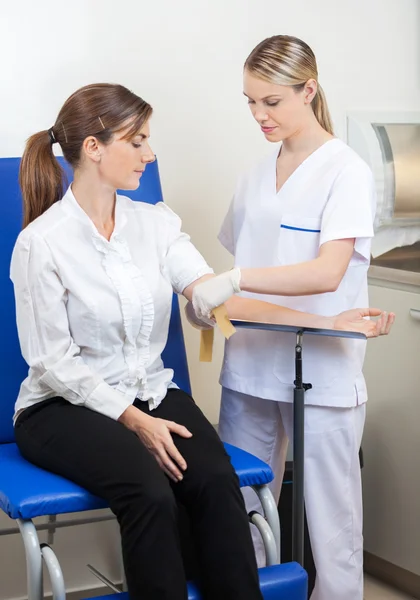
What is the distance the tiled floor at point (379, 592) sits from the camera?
96.4 inches

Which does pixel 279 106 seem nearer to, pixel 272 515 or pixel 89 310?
pixel 89 310

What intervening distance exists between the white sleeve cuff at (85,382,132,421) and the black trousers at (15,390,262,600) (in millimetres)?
17

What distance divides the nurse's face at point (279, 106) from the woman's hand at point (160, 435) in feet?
2.19

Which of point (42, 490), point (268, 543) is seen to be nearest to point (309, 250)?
point (268, 543)

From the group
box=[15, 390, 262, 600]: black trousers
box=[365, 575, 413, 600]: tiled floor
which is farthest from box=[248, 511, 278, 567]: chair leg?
box=[365, 575, 413, 600]: tiled floor

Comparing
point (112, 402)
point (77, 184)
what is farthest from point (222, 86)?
point (112, 402)

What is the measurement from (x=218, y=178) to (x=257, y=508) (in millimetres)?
951

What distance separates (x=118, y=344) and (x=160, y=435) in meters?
0.23

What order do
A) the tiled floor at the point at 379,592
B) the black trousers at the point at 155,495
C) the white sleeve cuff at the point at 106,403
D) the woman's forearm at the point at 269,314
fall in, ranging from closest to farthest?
the black trousers at the point at 155,495 → the white sleeve cuff at the point at 106,403 → the woman's forearm at the point at 269,314 → the tiled floor at the point at 379,592

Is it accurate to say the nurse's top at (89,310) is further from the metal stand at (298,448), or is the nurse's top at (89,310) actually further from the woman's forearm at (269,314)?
the metal stand at (298,448)

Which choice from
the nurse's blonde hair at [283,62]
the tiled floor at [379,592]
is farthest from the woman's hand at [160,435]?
the tiled floor at [379,592]

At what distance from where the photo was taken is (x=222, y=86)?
2.53 m

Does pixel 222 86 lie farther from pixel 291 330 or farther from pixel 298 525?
pixel 298 525

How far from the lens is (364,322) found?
6.09 ft
